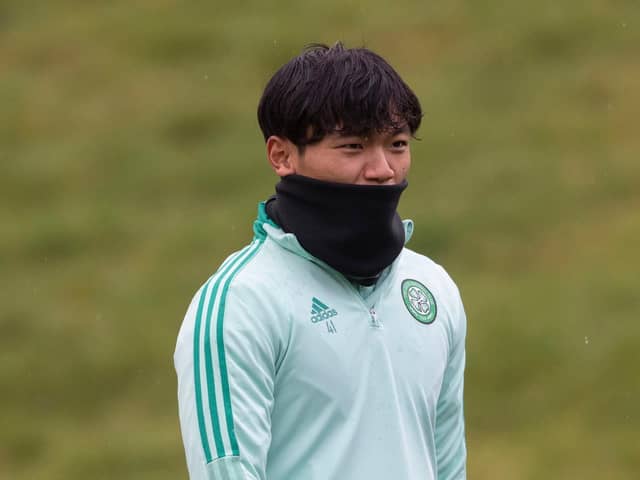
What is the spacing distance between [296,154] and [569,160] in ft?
35.0

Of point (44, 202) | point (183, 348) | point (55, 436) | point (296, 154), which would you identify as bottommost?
point (55, 436)

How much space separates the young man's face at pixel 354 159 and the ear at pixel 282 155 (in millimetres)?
33

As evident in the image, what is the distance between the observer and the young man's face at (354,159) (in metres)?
3.53

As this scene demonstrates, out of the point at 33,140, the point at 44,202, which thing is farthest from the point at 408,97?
the point at 33,140

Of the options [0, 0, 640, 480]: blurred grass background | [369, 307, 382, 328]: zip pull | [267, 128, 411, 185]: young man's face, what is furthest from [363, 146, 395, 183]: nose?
[0, 0, 640, 480]: blurred grass background

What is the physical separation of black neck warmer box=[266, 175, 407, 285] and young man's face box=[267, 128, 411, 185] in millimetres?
19

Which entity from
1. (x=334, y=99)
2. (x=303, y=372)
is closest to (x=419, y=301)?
(x=303, y=372)

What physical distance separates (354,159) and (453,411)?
685mm

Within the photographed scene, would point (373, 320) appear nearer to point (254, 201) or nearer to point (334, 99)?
point (334, 99)

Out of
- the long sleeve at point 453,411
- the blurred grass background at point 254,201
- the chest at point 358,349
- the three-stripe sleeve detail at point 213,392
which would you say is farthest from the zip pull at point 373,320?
the blurred grass background at point 254,201

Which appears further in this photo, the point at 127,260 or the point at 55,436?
the point at 127,260

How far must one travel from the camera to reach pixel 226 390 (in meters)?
3.33

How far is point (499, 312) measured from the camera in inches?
471

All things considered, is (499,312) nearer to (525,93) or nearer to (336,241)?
(525,93)
